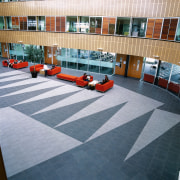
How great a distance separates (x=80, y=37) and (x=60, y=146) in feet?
45.0

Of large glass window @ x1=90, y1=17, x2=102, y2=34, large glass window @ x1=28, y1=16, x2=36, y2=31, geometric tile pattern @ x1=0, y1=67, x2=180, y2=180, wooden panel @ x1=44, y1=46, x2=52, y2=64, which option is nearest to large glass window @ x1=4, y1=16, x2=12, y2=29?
large glass window @ x1=28, y1=16, x2=36, y2=31

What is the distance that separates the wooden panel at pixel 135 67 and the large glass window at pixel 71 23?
7.17 meters

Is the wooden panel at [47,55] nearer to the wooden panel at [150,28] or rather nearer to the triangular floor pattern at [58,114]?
the wooden panel at [150,28]

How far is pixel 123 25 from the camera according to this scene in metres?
16.7

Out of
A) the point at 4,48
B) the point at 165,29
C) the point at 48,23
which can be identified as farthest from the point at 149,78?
the point at 4,48

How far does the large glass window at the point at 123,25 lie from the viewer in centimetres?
1659

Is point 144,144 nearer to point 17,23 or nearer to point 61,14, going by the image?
point 61,14

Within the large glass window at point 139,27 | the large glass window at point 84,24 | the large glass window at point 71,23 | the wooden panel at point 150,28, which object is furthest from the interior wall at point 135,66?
the large glass window at point 71,23

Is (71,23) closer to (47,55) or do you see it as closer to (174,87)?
(47,55)

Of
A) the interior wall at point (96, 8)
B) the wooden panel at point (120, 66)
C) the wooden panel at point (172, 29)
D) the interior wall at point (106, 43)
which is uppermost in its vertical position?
the interior wall at point (96, 8)

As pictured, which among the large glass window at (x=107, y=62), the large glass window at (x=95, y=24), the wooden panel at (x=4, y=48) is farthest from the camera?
→ the wooden panel at (x=4, y=48)

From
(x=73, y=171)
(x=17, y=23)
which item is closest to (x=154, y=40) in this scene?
(x=73, y=171)

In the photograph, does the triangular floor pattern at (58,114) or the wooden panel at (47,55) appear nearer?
the triangular floor pattern at (58,114)

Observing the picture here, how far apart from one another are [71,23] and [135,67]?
339 inches
